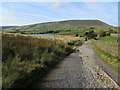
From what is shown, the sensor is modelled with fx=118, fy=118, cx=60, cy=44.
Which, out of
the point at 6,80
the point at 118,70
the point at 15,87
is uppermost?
the point at 6,80

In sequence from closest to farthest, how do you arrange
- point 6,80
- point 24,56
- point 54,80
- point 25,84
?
point 6,80, point 25,84, point 54,80, point 24,56

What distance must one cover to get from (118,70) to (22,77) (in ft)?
23.0

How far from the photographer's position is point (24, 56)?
327 inches

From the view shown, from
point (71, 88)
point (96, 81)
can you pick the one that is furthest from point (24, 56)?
point (96, 81)

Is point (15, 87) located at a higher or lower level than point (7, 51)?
lower

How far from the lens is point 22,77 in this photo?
5.25 metres

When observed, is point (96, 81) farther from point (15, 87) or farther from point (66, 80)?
point (15, 87)

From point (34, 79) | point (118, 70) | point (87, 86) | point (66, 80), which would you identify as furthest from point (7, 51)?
point (118, 70)

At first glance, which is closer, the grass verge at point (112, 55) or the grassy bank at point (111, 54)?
the grass verge at point (112, 55)

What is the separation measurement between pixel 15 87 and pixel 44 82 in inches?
61.9

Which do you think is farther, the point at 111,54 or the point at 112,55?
the point at 111,54

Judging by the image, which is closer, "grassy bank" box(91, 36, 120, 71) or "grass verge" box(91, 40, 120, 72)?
"grass verge" box(91, 40, 120, 72)

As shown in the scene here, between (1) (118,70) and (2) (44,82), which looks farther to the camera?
(1) (118,70)

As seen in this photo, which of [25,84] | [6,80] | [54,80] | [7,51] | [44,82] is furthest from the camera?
[7,51]
